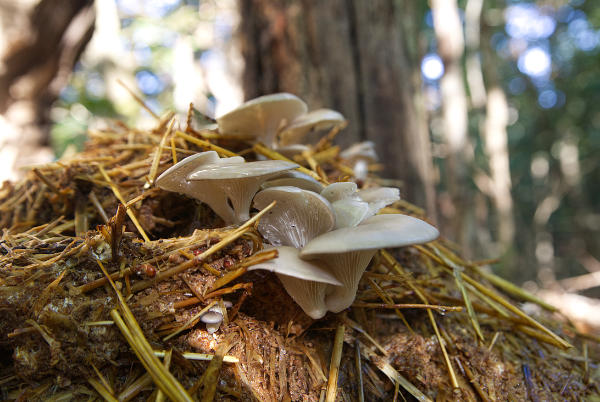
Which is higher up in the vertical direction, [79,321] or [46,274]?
[46,274]

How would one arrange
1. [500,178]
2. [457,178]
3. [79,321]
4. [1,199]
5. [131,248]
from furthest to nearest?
[500,178] → [457,178] → [1,199] → [131,248] → [79,321]

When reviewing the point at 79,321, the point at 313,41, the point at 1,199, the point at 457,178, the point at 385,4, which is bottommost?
the point at 457,178

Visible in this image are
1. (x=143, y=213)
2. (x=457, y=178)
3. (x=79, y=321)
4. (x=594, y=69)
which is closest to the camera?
(x=79, y=321)

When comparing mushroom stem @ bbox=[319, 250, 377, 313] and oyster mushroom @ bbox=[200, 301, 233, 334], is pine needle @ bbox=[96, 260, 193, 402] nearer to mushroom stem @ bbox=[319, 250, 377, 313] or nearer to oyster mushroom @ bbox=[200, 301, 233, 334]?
oyster mushroom @ bbox=[200, 301, 233, 334]

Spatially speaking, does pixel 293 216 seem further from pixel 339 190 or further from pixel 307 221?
pixel 339 190

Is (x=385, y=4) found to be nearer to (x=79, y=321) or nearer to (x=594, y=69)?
(x=79, y=321)

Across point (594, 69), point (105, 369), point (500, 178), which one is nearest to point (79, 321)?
point (105, 369)

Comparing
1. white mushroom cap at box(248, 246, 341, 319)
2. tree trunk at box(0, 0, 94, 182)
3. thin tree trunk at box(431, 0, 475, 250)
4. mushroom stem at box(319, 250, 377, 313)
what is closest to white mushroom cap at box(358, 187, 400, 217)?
mushroom stem at box(319, 250, 377, 313)
